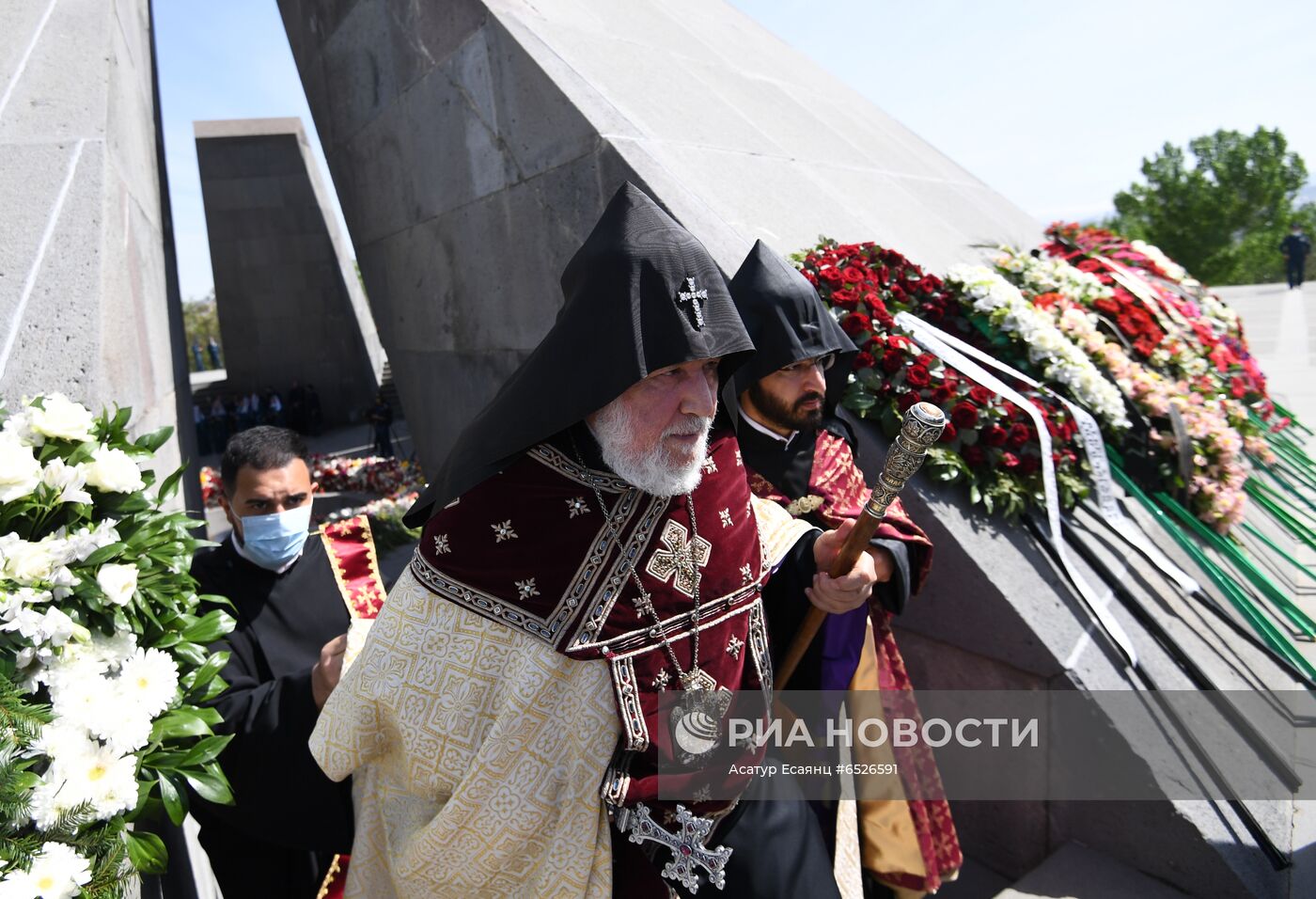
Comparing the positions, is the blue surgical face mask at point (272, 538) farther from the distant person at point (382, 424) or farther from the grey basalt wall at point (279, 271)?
the grey basalt wall at point (279, 271)

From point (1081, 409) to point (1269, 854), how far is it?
2.01 meters

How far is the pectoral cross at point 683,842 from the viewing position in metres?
1.95

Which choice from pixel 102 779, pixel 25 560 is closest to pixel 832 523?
pixel 102 779

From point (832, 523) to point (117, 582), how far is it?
2.08 m

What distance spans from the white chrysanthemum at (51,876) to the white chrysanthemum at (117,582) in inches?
19.6

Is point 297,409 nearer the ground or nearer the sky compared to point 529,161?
nearer the ground

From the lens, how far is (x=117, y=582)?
5.95 feet

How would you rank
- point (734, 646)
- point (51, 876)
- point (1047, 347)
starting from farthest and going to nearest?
point (1047, 347) < point (734, 646) < point (51, 876)

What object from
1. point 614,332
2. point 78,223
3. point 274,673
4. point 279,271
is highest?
point 614,332

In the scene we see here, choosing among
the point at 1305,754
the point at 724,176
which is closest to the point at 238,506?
the point at 724,176

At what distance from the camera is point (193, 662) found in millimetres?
2062

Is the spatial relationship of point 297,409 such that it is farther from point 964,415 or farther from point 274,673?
point 964,415

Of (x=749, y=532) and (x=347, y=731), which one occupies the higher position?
(x=749, y=532)

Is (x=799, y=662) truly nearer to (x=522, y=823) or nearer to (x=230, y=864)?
(x=522, y=823)
